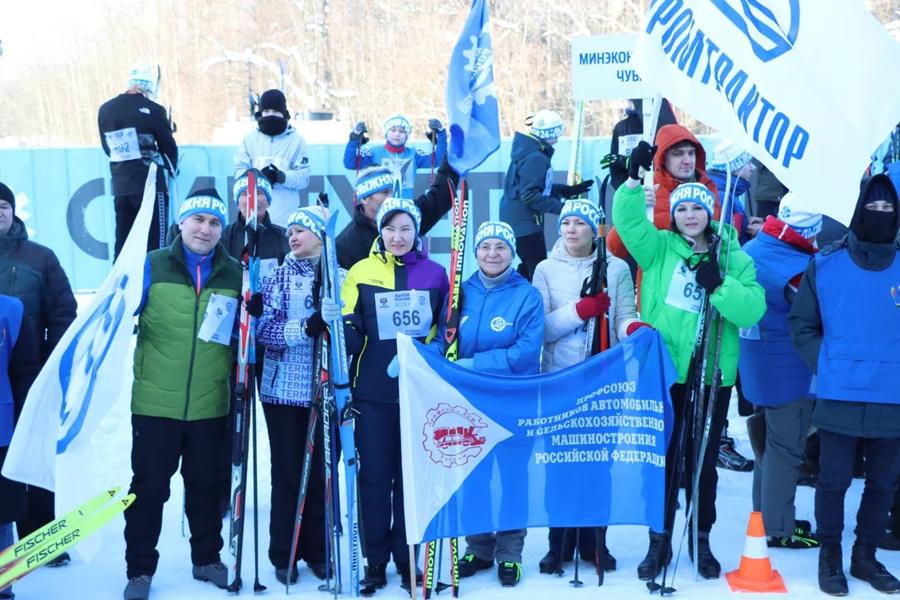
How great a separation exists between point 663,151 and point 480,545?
101 inches

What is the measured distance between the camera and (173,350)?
5.80m

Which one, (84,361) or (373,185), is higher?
(373,185)

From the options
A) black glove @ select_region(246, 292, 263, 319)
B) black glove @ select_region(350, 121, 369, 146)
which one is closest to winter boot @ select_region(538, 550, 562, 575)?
black glove @ select_region(246, 292, 263, 319)

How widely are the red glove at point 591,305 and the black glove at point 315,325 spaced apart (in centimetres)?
133

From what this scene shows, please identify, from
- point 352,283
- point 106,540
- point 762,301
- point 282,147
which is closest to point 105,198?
point 282,147

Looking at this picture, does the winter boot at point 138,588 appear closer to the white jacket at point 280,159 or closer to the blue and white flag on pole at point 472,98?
the blue and white flag on pole at point 472,98

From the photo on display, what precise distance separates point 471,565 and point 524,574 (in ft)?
0.97

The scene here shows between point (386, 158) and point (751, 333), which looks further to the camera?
point (386, 158)

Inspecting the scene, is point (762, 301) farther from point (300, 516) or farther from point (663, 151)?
point (300, 516)

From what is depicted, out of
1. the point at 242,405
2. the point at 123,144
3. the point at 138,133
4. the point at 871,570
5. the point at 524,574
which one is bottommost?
the point at 524,574

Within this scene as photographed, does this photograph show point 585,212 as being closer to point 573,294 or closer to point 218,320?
point 573,294

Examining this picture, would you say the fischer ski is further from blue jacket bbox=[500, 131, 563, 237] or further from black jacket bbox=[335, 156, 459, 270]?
blue jacket bbox=[500, 131, 563, 237]

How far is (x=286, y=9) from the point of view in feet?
99.5

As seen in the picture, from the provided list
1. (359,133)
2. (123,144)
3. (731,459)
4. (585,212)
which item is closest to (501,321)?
(585,212)
